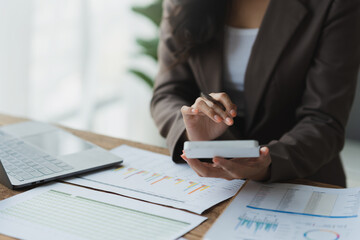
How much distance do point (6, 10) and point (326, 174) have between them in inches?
56.8

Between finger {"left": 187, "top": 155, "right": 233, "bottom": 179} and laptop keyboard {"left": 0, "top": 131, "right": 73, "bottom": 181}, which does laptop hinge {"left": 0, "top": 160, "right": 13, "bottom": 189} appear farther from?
finger {"left": 187, "top": 155, "right": 233, "bottom": 179}

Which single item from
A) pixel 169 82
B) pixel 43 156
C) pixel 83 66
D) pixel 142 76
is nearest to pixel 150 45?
pixel 142 76

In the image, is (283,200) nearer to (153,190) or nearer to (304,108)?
(153,190)

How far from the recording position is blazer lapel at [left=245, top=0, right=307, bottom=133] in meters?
1.17

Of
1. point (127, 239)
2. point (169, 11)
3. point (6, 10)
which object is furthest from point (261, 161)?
point (6, 10)

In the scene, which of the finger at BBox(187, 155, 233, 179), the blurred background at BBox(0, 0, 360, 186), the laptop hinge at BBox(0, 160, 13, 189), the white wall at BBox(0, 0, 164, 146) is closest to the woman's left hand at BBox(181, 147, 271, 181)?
the finger at BBox(187, 155, 233, 179)

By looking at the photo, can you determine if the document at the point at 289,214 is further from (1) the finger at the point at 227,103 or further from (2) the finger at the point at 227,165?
(1) the finger at the point at 227,103

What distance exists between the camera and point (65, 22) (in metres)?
2.50

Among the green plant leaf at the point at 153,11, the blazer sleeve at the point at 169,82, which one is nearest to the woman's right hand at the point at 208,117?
the blazer sleeve at the point at 169,82

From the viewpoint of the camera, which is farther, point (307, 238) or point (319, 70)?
point (319, 70)

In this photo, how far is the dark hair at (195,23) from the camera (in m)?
1.27

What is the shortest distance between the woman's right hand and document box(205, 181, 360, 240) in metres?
0.13

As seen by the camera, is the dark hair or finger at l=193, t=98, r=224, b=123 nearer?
finger at l=193, t=98, r=224, b=123

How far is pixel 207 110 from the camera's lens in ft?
2.80
